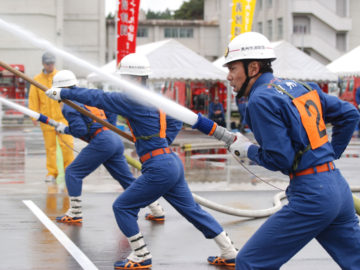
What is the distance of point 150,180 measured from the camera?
646cm

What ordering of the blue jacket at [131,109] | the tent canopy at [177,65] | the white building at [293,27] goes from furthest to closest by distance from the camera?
the white building at [293,27] → the tent canopy at [177,65] → the blue jacket at [131,109]

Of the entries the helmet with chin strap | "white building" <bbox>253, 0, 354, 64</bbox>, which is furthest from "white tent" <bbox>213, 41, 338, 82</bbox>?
"white building" <bbox>253, 0, 354, 64</bbox>

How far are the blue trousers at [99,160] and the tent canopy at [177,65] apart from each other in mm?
16256

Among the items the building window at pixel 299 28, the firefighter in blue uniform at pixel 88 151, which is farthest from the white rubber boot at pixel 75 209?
the building window at pixel 299 28

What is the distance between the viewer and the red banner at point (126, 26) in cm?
1260

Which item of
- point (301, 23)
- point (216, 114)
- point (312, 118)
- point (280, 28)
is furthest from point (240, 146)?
point (280, 28)

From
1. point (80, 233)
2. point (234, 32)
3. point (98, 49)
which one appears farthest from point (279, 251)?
point (98, 49)

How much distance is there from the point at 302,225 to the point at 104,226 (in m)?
4.66

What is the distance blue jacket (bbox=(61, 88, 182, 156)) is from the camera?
6148mm

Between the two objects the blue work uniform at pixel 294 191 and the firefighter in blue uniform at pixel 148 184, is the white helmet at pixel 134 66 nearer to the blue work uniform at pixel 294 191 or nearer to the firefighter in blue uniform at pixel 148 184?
the firefighter in blue uniform at pixel 148 184

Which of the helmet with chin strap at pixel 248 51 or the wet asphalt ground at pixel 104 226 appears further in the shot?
the wet asphalt ground at pixel 104 226

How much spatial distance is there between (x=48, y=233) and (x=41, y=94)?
501cm

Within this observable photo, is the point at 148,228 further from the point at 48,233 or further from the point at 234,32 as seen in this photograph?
the point at 234,32

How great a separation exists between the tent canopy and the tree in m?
57.3
